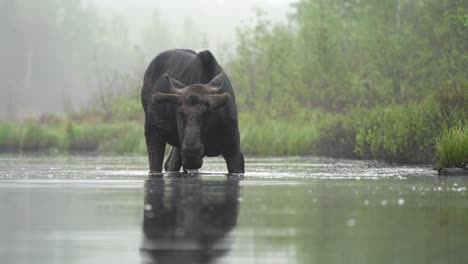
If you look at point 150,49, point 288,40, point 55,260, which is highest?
point 150,49

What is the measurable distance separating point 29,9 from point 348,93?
104m

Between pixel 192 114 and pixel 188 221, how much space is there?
8149 mm

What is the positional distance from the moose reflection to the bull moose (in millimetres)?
1933

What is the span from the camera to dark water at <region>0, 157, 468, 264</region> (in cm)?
802

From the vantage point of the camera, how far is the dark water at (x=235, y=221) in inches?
316

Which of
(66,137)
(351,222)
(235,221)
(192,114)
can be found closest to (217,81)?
(192,114)

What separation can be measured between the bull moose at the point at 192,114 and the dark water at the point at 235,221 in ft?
3.92

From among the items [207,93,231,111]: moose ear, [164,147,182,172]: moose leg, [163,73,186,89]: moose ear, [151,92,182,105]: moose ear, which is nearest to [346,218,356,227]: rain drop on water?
[207,93,231,111]: moose ear

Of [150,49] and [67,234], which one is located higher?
[150,49]

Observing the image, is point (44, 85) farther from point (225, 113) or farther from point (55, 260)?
point (55, 260)

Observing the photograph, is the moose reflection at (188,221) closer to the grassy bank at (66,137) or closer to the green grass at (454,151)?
the green grass at (454,151)

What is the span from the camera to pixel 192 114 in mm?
18391

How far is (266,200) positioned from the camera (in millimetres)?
13109

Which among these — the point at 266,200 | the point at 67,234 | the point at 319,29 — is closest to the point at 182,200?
the point at 266,200
